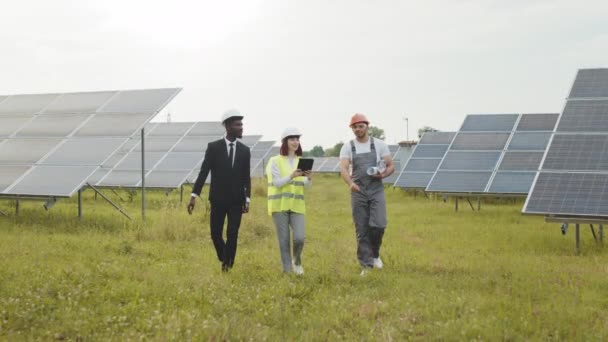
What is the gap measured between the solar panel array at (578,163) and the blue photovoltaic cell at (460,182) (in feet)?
14.6

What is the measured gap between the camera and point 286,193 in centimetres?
782

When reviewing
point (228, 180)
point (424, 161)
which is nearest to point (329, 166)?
point (424, 161)

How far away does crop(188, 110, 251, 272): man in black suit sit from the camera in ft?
25.4

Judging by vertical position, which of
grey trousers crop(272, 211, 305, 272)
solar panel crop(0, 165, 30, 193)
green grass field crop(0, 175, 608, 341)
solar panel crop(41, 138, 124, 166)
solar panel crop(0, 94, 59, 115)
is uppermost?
solar panel crop(0, 94, 59, 115)

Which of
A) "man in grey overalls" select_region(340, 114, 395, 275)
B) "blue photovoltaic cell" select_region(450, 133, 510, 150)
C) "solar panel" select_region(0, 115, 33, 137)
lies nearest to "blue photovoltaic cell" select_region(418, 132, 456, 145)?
"blue photovoltaic cell" select_region(450, 133, 510, 150)

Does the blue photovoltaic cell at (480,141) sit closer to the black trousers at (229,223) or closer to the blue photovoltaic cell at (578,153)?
the blue photovoltaic cell at (578,153)

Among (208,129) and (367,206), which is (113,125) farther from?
(208,129)

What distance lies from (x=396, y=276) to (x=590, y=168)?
4.68 meters

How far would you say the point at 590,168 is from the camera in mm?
10352

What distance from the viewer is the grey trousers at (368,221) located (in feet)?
26.3

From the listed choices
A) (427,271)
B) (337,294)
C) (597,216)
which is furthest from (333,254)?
(597,216)

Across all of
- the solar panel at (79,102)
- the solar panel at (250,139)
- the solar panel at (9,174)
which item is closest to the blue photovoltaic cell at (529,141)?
the solar panel at (79,102)

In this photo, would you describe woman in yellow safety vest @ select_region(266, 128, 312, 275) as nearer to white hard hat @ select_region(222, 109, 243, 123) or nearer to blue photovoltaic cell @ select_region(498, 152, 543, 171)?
white hard hat @ select_region(222, 109, 243, 123)

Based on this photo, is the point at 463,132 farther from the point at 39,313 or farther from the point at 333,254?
the point at 39,313
